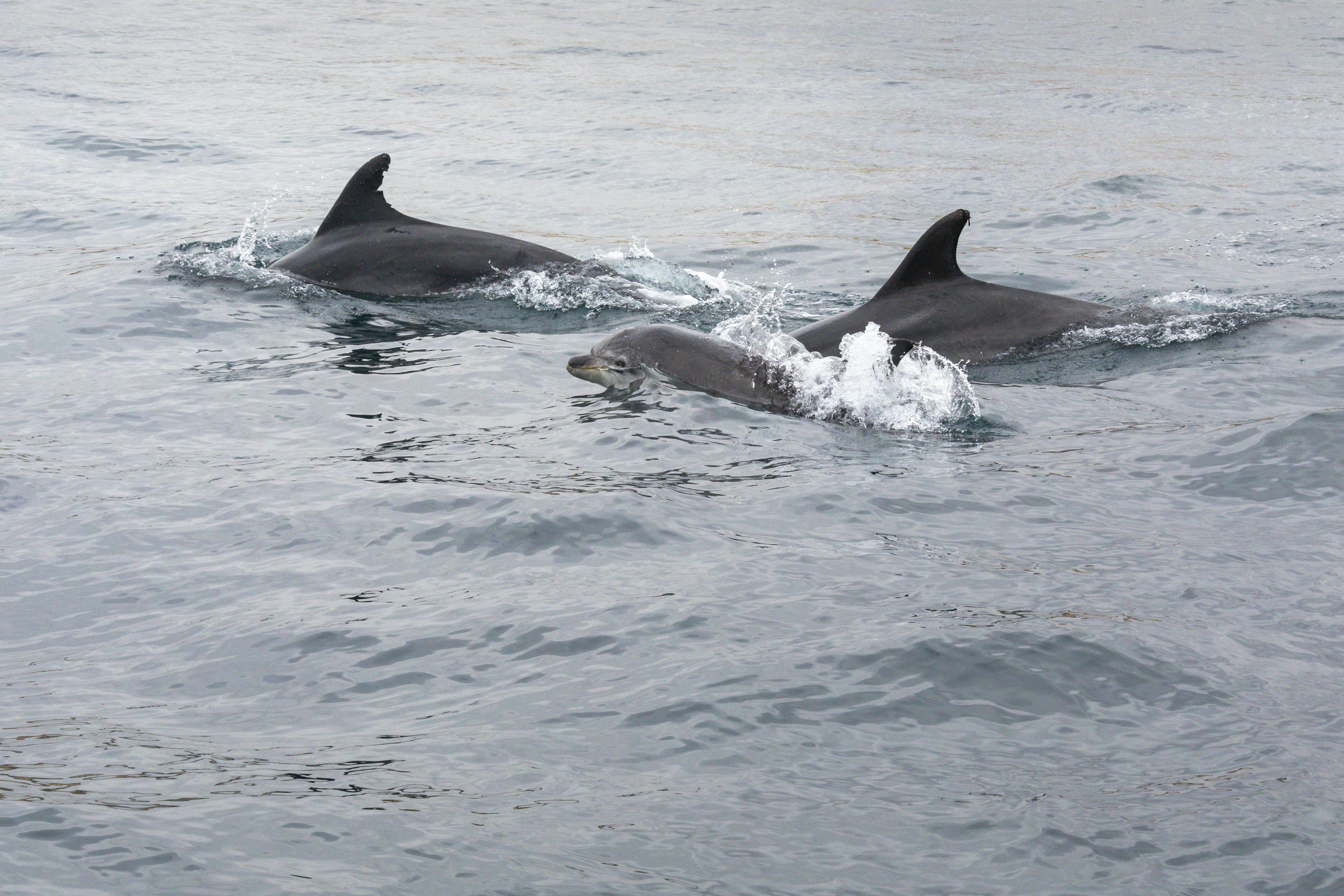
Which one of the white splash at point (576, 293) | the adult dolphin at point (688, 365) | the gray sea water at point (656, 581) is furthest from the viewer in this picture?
the white splash at point (576, 293)

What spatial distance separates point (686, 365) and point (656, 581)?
12.3 ft

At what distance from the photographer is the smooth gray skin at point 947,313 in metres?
10.9

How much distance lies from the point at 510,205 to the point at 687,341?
32.1 feet

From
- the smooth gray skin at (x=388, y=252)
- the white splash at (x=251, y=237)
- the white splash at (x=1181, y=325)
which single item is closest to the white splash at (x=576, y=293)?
the smooth gray skin at (x=388, y=252)

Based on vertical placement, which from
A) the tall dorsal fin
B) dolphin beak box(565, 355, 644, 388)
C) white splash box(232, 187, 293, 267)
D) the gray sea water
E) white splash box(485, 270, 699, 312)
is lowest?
the gray sea water

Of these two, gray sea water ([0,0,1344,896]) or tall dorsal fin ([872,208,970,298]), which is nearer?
gray sea water ([0,0,1344,896])

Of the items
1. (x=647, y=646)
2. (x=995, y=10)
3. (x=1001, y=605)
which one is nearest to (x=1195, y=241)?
(x=1001, y=605)

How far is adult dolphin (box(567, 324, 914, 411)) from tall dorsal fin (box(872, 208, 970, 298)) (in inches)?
52.5

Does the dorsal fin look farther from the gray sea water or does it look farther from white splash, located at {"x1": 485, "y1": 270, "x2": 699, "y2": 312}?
white splash, located at {"x1": 485, "y1": 270, "x2": 699, "y2": 312}

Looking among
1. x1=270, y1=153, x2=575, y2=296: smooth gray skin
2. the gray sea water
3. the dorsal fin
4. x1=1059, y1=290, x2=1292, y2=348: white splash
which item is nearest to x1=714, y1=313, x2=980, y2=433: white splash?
the gray sea water

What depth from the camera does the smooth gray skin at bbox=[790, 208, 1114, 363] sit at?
10.9 meters

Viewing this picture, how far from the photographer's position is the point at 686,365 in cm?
1049

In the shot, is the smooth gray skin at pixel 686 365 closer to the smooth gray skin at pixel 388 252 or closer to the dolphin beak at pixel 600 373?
the dolphin beak at pixel 600 373

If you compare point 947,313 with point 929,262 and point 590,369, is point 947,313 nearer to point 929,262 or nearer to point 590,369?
point 929,262
